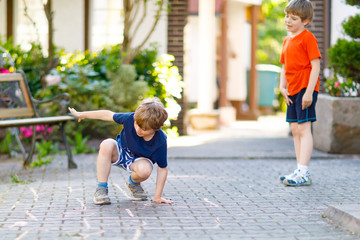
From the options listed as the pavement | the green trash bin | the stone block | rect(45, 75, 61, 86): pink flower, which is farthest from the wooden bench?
the green trash bin

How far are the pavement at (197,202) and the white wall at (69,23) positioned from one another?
4.05 m

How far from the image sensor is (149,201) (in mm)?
5422

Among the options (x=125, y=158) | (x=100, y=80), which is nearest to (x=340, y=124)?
(x=100, y=80)

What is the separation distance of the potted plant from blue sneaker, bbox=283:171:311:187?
2.29m

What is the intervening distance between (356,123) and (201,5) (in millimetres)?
5889

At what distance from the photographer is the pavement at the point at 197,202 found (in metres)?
4.37

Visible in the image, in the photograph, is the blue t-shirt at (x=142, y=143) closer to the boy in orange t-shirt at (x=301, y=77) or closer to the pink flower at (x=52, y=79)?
the boy in orange t-shirt at (x=301, y=77)

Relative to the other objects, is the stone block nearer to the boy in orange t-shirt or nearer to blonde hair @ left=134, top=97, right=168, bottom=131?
the boy in orange t-shirt

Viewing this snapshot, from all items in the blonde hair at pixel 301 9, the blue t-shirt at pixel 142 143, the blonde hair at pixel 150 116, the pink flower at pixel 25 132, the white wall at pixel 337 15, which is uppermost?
the white wall at pixel 337 15

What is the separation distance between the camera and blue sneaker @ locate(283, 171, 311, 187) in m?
6.22

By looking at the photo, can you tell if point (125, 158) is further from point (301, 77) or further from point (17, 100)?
point (17, 100)

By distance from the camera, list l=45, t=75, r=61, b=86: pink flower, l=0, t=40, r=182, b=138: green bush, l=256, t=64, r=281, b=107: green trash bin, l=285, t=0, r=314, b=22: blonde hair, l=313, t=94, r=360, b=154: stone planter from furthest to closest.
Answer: l=256, t=64, r=281, b=107: green trash bin → l=0, t=40, r=182, b=138: green bush → l=45, t=75, r=61, b=86: pink flower → l=313, t=94, r=360, b=154: stone planter → l=285, t=0, r=314, b=22: blonde hair

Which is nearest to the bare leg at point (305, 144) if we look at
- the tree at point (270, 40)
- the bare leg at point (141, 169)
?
the bare leg at point (141, 169)

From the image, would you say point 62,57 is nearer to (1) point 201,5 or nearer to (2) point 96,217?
(1) point 201,5
